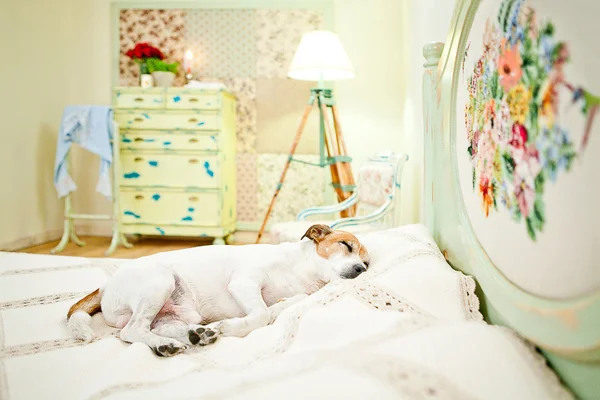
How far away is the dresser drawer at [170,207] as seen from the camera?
12.9ft

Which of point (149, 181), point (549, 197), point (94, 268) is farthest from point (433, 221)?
point (149, 181)

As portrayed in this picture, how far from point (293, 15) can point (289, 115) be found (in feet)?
2.99

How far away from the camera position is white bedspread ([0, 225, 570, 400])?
2.20 ft

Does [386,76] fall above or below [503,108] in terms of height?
above

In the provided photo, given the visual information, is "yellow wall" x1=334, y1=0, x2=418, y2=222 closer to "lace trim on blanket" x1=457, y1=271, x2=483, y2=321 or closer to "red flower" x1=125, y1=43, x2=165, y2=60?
"red flower" x1=125, y1=43, x2=165, y2=60

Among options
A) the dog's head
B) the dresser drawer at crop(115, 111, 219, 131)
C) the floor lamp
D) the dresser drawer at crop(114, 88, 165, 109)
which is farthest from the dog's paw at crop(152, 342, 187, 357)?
the dresser drawer at crop(114, 88, 165, 109)

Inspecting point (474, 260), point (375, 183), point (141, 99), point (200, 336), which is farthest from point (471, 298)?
point (141, 99)

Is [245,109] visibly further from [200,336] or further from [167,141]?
[200,336]

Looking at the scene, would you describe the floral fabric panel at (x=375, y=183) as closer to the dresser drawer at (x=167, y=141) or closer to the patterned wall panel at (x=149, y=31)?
the dresser drawer at (x=167, y=141)

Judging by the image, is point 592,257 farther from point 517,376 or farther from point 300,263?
point 300,263

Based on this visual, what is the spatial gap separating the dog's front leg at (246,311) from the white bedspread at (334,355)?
5 cm

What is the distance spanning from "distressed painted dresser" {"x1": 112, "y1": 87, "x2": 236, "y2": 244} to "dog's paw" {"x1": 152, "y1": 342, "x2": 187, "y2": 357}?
9.85ft

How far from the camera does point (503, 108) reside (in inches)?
33.7

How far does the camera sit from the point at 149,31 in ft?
14.6
